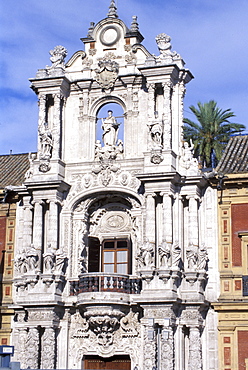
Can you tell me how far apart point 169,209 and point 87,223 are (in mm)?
4481

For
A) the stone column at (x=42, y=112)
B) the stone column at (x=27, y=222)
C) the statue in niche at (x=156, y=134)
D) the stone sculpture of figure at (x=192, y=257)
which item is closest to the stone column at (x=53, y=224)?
the stone column at (x=27, y=222)

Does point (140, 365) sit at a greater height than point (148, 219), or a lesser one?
lesser

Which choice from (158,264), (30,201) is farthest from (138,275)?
(30,201)

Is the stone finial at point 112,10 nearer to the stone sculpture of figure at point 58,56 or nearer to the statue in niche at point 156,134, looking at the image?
the stone sculpture of figure at point 58,56

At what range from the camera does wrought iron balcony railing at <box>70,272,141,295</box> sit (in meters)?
33.8

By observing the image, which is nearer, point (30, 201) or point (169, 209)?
point (169, 209)

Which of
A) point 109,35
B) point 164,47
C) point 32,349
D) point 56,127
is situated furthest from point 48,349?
point 109,35

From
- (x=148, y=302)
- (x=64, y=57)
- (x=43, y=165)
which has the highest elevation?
(x=64, y=57)

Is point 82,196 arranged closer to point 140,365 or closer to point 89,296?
point 89,296

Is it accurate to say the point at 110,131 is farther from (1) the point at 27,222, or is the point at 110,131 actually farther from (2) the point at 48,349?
(2) the point at 48,349

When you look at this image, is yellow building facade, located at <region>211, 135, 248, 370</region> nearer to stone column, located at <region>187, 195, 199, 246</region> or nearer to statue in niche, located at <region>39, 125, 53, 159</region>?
stone column, located at <region>187, 195, 199, 246</region>

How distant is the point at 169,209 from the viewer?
112 feet

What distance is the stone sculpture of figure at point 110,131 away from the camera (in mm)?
36781

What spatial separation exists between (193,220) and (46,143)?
7548 millimetres
